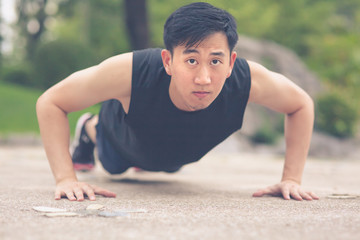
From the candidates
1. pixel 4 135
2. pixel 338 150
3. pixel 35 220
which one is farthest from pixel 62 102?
pixel 338 150

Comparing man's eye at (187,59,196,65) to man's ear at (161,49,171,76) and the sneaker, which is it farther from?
the sneaker

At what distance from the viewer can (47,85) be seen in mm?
12297

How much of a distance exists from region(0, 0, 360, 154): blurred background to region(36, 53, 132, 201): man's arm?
1.98 feet

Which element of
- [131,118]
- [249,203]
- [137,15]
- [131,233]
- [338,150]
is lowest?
[338,150]

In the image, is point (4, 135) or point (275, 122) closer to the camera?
point (4, 135)

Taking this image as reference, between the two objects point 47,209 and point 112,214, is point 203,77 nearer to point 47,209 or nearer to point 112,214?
point 112,214

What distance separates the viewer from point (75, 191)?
2.14 metres

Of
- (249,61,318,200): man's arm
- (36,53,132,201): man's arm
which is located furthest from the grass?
(249,61,318,200): man's arm

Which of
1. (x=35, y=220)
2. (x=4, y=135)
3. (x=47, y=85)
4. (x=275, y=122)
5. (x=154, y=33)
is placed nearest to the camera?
(x=35, y=220)

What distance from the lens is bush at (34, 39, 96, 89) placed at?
39.7 feet

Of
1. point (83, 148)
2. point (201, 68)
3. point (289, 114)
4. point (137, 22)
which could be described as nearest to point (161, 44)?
point (137, 22)

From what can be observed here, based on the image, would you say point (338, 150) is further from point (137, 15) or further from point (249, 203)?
point (249, 203)

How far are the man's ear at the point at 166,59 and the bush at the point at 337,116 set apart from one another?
7.48 metres

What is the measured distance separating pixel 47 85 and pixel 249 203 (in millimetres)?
11029
